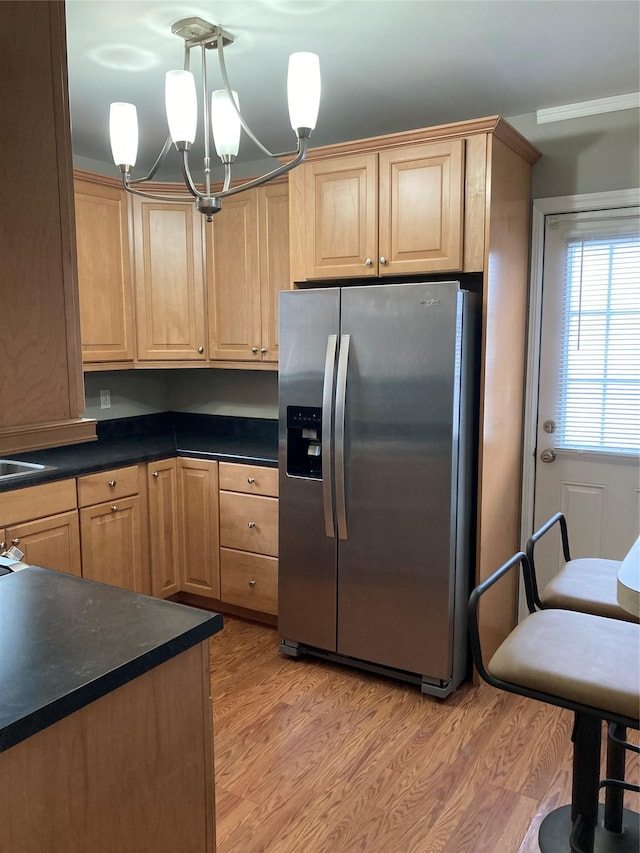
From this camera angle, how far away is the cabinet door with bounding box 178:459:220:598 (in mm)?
3541

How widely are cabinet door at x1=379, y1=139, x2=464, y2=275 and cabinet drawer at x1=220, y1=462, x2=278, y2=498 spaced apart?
3.77 ft

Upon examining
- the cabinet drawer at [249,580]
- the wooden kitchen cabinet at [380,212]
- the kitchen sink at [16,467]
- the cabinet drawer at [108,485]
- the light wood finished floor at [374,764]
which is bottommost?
the light wood finished floor at [374,764]

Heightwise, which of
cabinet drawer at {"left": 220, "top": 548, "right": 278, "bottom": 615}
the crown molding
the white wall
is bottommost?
cabinet drawer at {"left": 220, "top": 548, "right": 278, "bottom": 615}

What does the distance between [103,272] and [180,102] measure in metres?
1.70

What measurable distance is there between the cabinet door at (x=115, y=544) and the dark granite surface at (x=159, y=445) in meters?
0.22

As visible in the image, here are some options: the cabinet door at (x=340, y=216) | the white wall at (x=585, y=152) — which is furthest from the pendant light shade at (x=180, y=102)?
the white wall at (x=585, y=152)

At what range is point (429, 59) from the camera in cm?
245

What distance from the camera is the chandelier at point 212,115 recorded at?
1.84 meters

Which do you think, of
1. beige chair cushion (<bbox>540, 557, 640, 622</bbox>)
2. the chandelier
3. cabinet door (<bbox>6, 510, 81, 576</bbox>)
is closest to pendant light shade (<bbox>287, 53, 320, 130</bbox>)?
the chandelier

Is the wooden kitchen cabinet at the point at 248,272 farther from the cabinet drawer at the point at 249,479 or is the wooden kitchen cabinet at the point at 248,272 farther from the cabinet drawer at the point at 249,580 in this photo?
the cabinet drawer at the point at 249,580

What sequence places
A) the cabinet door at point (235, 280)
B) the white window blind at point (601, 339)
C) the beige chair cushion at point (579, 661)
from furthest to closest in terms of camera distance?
the cabinet door at point (235, 280), the white window blind at point (601, 339), the beige chair cushion at point (579, 661)

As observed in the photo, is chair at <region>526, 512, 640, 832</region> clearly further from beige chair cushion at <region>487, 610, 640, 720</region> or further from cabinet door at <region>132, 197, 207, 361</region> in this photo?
cabinet door at <region>132, 197, 207, 361</region>

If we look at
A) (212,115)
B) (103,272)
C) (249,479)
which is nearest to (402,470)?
(249,479)

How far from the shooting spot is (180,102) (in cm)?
195
